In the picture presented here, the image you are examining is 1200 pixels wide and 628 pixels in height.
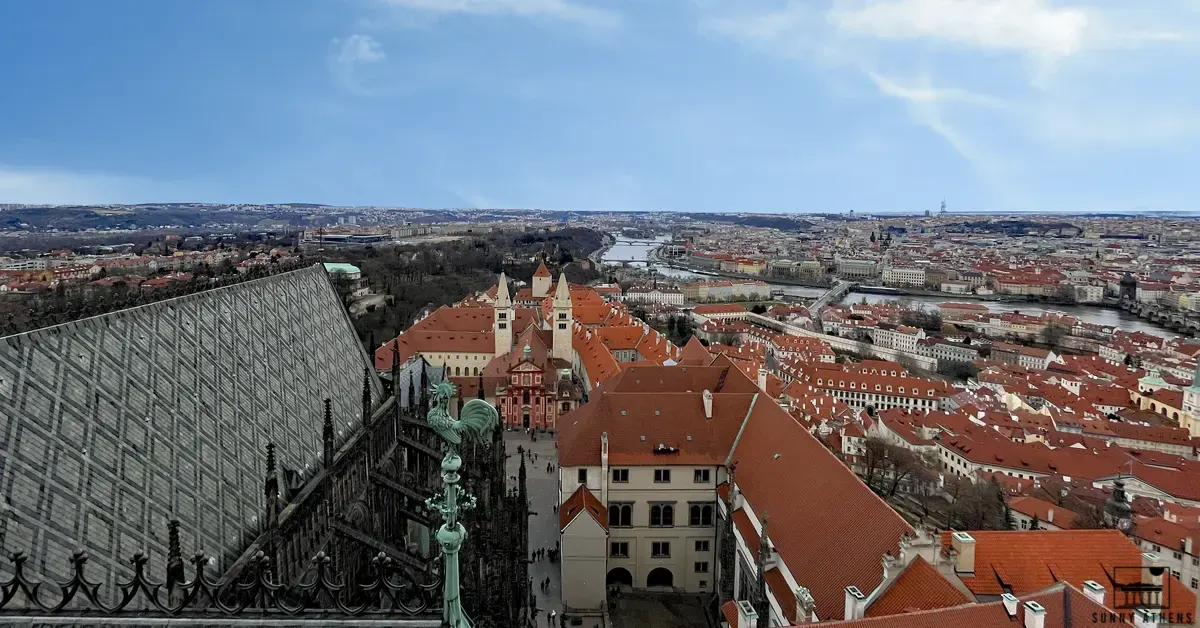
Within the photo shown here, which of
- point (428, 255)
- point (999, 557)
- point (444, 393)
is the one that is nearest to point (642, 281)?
point (428, 255)

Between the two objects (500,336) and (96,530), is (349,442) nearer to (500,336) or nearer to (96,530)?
(96,530)

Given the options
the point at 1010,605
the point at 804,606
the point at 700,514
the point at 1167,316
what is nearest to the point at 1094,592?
the point at 1010,605

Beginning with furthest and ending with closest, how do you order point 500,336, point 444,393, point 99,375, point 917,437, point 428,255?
1. point 428,255
2. point 500,336
3. point 917,437
4. point 99,375
5. point 444,393

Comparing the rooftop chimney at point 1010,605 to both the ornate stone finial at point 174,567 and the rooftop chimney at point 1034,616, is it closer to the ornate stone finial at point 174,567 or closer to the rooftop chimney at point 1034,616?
the rooftop chimney at point 1034,616

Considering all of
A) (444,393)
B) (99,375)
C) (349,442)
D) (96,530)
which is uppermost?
(444,393)

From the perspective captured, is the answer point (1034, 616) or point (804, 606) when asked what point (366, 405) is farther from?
point (1034, 616)

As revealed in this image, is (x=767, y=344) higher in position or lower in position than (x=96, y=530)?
lower

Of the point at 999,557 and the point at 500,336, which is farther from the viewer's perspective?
the point at 500,336

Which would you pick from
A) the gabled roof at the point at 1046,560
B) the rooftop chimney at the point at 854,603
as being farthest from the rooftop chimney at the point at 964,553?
the rooftop chimney at the point at 854,603
